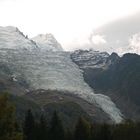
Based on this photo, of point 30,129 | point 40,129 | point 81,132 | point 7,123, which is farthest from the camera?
point 81,132

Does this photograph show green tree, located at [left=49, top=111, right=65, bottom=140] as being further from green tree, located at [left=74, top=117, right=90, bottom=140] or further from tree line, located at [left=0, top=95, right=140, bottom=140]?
green tree, located at [left=74, top=117, right=90, bottom=140]

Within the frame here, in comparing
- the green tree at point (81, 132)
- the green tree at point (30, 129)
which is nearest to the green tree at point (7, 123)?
the green tree at point (30, 129)

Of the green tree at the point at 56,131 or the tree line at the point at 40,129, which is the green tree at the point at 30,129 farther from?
the green tree at the point at 56,131

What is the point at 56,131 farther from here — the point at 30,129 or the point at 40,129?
the point at 30,129

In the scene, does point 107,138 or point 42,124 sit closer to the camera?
point 42,124

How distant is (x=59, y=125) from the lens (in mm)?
121500

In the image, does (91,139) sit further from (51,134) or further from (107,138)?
(51,134)

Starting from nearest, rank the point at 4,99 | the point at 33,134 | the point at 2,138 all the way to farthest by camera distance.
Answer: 1. the point at 2,138
2. the point at 4,99
3. the point at 33,134

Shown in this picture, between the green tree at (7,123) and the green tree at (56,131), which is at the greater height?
the green tree at (7,123)

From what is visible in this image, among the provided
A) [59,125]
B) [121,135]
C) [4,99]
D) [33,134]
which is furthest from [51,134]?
[4,99]

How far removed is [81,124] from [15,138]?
278 feet

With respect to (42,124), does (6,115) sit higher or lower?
higher

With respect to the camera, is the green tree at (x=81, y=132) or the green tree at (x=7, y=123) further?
the green tree at (x=81, y=132)

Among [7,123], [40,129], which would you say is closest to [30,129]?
[40,129]
